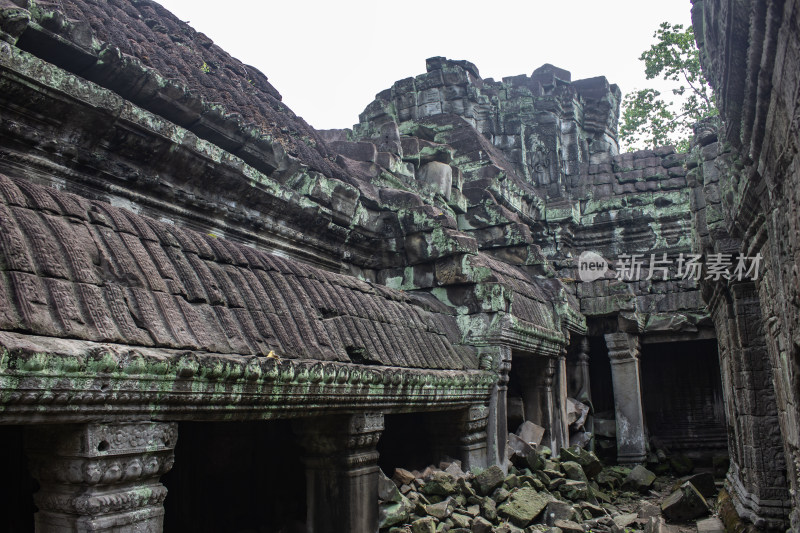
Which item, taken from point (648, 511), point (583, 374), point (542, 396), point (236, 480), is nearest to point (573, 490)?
point (648, 511)

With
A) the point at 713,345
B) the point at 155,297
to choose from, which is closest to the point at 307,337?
the point at 155,297

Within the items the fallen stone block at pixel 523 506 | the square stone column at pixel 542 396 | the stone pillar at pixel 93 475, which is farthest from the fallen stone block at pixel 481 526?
the square stone column at pixel 542 396

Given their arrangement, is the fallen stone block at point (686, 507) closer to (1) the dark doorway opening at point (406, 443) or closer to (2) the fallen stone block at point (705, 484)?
(2) the fallen stone block at point (705, 484)

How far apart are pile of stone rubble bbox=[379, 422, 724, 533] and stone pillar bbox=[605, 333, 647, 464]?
1808mm

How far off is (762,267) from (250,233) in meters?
3.67

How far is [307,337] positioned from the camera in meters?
3.93

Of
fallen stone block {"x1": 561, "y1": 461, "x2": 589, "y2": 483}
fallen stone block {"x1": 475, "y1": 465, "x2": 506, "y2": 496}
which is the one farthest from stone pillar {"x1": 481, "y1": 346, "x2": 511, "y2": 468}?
fallen stone block {"x1": 561, "y1": 461, "x2": 589, "y2": 483}

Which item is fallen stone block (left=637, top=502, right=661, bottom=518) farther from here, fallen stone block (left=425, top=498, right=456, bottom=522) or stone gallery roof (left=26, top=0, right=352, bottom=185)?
stone gallery roof (left=26, top=0, right=352, bottom=185)

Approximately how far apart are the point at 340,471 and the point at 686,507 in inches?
165

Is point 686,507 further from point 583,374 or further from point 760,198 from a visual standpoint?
point 760,198

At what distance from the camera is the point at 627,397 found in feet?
32.7

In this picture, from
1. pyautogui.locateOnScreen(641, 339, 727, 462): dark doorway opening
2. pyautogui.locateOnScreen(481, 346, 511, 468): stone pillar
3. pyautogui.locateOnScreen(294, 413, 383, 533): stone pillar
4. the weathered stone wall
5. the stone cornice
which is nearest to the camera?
the stone cornice

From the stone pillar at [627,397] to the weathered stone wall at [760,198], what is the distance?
4.05 meters

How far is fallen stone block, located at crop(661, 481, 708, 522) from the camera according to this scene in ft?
21.7
